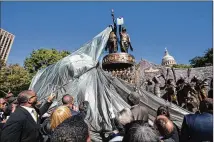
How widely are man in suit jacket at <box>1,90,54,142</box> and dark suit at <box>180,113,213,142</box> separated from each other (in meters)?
1.81

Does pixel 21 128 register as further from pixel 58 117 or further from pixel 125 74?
pixel 125 74

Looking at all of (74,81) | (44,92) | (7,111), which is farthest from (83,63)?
(7,111)

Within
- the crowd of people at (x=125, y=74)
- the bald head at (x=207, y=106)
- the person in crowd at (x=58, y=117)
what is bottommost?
the person in crowd at (x=58, y=117)

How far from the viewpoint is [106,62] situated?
9.45 m

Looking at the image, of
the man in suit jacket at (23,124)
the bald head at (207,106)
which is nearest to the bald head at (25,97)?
the man in suit jacket at (23,124)

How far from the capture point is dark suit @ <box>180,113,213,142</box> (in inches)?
119

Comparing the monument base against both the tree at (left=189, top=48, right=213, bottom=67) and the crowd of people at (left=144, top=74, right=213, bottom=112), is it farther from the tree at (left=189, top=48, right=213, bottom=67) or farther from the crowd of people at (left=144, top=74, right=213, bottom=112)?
the tree at (left=189, top=48, right=213, bottom=67)

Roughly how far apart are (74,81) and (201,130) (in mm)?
4803

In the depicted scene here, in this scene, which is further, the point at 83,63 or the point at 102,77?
the point at 83,63

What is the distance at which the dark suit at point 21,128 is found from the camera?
2883 mm

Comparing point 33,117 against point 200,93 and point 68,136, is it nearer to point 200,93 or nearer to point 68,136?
point 68,136

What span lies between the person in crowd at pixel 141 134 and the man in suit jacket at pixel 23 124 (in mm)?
1569

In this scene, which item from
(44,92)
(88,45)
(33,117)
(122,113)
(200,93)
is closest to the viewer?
(122,113)

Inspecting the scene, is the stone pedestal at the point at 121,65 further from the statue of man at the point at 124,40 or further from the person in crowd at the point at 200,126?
the person in crowd at the point at 200,126
